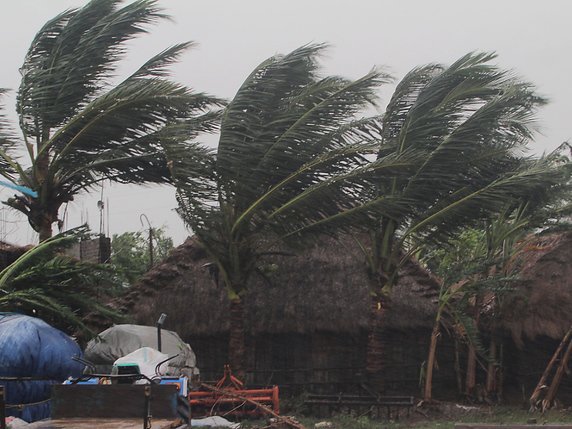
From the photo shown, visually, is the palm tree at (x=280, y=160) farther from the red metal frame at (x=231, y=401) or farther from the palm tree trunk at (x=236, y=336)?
the red metal frame at (x=231, y=401)

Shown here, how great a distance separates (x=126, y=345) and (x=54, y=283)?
1.59 metres

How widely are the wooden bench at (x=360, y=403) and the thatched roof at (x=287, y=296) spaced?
2.09m

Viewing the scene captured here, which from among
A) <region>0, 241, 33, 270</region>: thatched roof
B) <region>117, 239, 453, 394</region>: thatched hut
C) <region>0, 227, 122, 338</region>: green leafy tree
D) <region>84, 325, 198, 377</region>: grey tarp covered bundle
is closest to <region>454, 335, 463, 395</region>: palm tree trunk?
<region>117, 239, 453, 394</region>: thatched hut

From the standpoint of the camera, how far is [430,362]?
51.2ft

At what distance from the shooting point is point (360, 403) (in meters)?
14.3

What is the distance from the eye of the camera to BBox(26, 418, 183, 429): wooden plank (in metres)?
6.71

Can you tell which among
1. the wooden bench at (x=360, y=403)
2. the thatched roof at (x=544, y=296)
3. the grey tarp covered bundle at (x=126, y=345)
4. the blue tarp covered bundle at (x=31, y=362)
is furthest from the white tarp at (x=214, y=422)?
the thatched roof at (x=544, y=296)

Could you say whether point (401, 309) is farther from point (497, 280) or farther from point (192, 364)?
point (192, 364)

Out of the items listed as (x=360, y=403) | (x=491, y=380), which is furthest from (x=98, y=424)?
(x=491, y=380)

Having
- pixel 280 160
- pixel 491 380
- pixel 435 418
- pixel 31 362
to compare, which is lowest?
pixel 435 418

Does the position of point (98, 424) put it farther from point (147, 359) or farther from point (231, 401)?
point (231, 401)

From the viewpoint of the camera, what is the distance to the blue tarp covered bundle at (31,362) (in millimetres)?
11508

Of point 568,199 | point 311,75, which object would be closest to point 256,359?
point 311,75

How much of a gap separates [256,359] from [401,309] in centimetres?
317
